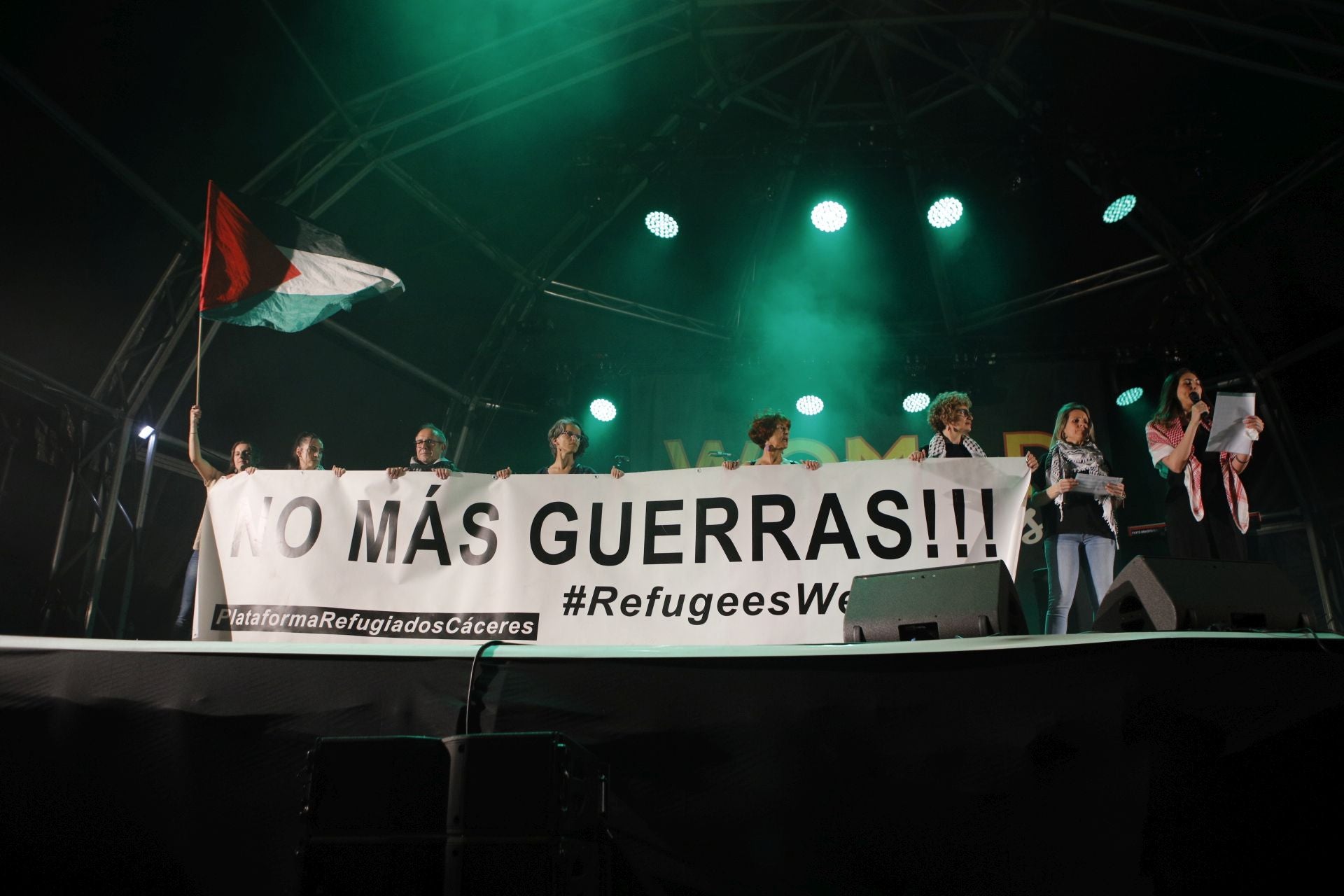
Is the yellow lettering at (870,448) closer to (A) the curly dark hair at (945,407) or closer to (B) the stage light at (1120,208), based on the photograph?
(B) the stage light at (1120,208)

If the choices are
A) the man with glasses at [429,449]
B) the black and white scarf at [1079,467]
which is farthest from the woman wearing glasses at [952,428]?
the man with glasses at [429,449]

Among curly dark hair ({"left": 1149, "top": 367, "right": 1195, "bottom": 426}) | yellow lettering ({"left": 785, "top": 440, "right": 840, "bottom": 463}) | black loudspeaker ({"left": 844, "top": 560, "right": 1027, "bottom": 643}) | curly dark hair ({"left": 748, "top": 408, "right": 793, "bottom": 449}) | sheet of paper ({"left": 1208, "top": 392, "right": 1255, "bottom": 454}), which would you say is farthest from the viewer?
yellow lettering ({"left": 785, "top": 440, "right": 840, "bottom": 463})

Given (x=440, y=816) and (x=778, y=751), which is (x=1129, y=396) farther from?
(x=440, y=816)

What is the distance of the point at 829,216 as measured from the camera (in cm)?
930

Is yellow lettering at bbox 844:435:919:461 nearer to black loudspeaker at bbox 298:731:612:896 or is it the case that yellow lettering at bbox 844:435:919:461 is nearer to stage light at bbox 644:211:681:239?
stage light at bbox 644:211:681:239

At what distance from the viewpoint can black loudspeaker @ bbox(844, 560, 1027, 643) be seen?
3006mm

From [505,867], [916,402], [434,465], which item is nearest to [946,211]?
[916,402]

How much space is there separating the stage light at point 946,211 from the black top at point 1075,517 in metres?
4.92

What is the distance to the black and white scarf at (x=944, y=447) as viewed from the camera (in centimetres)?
493

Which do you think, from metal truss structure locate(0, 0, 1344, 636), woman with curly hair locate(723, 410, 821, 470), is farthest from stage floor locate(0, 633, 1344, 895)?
metal truss structure locate(0, 0, 1344, 636)

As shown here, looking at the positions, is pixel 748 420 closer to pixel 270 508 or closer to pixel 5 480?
pixel 270 508

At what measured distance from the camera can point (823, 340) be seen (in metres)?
10.2

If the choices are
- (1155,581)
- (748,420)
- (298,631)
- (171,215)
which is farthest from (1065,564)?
(171,215)

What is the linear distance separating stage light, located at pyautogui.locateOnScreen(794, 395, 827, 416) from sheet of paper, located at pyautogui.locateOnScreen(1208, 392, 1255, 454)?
5.81 metres
